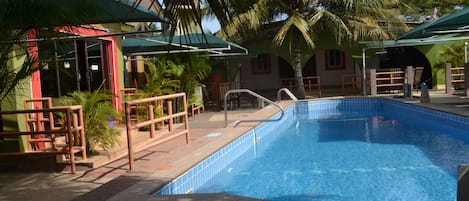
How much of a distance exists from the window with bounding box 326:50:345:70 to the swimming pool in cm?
986

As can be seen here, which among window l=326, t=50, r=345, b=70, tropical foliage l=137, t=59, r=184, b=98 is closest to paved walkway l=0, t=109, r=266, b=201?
tropical foliage l=137, t=59, r=184, b=98

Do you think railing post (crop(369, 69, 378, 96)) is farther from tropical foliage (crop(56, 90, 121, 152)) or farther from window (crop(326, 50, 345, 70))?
tropical foliage (crop(56, 90, 121, 152))

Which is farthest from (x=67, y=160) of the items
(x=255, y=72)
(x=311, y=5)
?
(x=255, y=72)

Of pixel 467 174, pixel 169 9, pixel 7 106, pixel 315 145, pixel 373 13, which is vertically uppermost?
pixel 373 13

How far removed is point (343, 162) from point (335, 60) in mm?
15873

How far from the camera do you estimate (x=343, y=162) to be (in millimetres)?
7441

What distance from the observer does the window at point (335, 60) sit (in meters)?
22.6

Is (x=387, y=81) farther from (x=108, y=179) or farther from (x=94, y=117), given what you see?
(x=108, y=179)

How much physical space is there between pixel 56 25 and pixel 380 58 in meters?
19.7

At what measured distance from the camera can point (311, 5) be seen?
17.6 metres

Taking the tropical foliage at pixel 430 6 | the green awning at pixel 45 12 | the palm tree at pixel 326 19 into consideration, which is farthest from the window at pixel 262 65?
the green awning at pixel 45 12

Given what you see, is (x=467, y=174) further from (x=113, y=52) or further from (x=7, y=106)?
(x=113, y=52)

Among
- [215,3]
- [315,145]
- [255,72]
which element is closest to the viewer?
[215,3]

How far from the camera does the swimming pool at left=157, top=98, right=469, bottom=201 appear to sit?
578 cm
